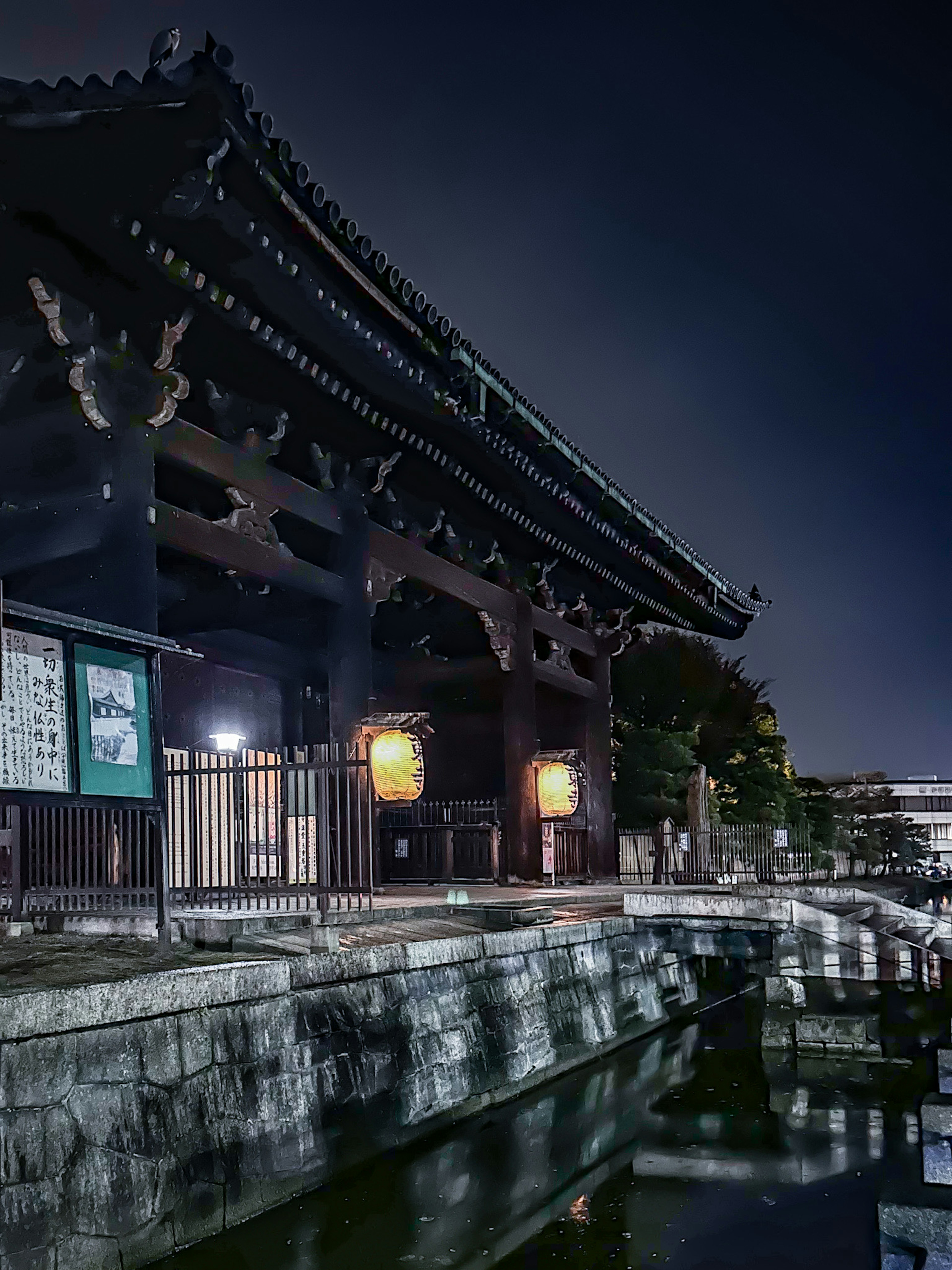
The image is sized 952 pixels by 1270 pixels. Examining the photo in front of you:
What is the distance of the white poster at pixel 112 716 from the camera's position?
7344 mm

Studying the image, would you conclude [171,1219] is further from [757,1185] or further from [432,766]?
[432,766]

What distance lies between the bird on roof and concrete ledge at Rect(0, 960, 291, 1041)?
6.13 meters

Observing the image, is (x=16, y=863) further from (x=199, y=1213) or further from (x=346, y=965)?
(x=199, y=1213)

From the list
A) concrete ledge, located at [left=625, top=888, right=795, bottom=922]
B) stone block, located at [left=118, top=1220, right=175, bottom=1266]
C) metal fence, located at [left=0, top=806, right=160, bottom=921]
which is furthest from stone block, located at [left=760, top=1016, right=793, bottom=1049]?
stone block, located at [left=118, top=1220, right=175, bottom=1266]

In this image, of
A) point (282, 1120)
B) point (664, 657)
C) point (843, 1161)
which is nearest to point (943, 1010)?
point (843, 1161)

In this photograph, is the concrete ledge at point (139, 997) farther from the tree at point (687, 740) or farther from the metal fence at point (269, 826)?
the tree at point (687, 740)

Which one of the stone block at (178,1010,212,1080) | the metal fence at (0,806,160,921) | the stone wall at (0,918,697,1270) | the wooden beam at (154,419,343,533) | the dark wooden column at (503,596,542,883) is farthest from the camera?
the dark wooden column at (503,596,542,883)

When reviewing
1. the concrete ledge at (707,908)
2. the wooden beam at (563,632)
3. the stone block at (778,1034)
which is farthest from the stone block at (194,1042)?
the wooden beam at (563,632)

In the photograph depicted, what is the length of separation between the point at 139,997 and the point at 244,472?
7.18 meters

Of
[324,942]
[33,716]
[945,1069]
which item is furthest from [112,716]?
[945,1069]

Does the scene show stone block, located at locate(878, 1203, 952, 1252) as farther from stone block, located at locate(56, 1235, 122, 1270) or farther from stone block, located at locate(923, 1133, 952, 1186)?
stone block, located at locate(56, 1235, 122, 1270)

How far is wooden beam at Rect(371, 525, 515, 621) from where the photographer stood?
14.9m

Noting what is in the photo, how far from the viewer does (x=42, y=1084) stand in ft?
18.5

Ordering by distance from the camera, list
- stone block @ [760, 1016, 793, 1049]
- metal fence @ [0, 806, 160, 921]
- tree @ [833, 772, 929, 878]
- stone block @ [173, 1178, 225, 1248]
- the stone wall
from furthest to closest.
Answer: tree @ [833, 772, 929, 878] < stone block @ [760, 1016, 793, 1049] < metal fence @ [0, 806, 160, 921] < stone block @ [173, 1178, 225, 1248] < the stone wall
